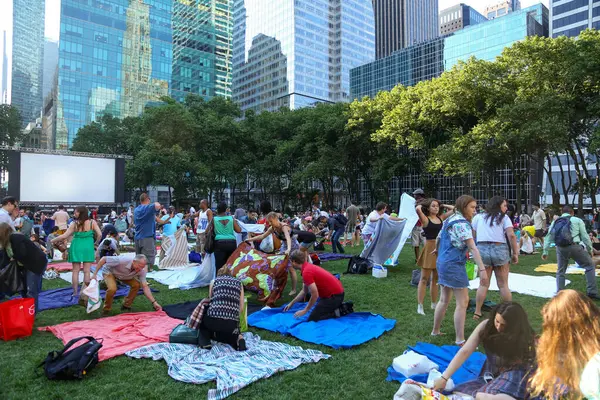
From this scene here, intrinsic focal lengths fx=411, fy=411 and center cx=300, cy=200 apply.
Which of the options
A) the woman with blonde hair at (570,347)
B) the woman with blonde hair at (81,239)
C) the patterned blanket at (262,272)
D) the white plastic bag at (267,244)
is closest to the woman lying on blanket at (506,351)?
the woman with blonde hair at (570,347)

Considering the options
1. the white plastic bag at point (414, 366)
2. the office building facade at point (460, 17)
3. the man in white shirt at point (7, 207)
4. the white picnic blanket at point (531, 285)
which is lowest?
the white picnic blanket at point (531, 285)

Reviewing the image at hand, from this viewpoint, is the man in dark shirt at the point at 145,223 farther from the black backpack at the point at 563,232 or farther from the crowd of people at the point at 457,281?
the black backpack at the point at 563,232

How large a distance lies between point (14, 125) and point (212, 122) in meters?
25.8

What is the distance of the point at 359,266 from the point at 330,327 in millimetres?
4802

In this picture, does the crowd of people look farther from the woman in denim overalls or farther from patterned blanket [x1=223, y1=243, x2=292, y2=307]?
patterned blanket [x1=223, y1=243, x2=292, y2=307]

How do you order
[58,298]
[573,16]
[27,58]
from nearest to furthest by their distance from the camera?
1. [58,298]
2. [573,16]
3. [27,58]

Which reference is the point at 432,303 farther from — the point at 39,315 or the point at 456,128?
the point at 456,128

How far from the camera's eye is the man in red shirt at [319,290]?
616 centimetres

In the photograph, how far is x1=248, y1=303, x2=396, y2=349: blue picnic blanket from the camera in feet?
17.3

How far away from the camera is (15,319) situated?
17.8 ft

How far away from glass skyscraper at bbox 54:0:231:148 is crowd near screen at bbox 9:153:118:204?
5001 centimetres

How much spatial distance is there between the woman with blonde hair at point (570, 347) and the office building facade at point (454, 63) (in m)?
30.7

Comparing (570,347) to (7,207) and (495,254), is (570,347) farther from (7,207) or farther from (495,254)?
(7,207)

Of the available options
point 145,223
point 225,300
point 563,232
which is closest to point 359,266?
point 563,232
